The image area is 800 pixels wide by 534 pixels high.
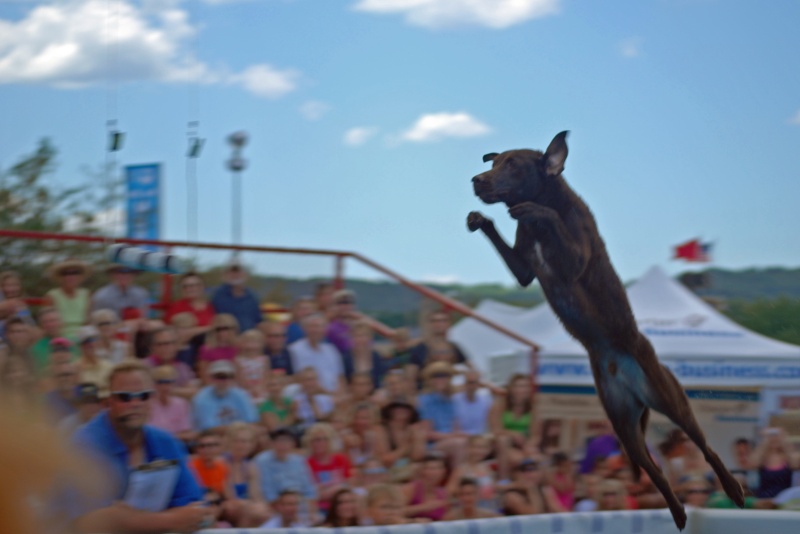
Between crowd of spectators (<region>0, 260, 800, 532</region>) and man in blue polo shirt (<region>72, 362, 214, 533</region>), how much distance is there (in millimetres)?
963

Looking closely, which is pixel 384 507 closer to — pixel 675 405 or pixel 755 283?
pixel 755 283

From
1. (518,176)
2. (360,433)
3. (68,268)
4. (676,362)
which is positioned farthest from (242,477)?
(518,176)

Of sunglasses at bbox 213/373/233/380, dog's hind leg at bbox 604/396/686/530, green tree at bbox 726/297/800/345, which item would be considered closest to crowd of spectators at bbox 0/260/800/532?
sunglasses at bbox 213/373/233/380

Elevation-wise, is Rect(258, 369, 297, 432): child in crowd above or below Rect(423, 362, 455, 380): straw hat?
below

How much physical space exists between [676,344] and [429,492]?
1.89 metres

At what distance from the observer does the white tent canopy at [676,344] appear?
5.92 meters

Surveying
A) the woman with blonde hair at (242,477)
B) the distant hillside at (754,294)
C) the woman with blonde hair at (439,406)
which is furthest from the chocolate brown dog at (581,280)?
the woman with blonde hair at (439,406)

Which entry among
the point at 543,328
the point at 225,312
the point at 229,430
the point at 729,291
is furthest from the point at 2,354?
the point at 543,328

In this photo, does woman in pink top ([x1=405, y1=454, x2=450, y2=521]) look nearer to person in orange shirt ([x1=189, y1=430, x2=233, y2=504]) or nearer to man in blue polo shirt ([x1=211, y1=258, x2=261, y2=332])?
person in orange shirt ([x1=189, y1=430, x2=233, y2=504])

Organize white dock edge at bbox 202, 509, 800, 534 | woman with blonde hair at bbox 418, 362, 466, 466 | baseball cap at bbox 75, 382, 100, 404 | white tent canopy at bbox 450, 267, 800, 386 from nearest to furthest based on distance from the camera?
baseball cap at bbox 75, 382, 100, 404 < white dock edge at bbox 202, 509, 800, 534 < white tent canopy at bbox 450, 267, 800, 386 < woman with blonde hair at bbox 418, 362, 466, 466

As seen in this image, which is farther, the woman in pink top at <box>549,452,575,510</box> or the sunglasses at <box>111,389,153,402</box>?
the woman in pink top at <box>549,452,575,510</box>

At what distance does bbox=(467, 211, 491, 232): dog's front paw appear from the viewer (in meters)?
2.63

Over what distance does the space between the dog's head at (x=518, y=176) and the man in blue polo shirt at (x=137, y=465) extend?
2147mm

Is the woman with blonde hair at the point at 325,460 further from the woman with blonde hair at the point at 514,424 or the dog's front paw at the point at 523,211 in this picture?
the dog's front paw at the point at 523,211
